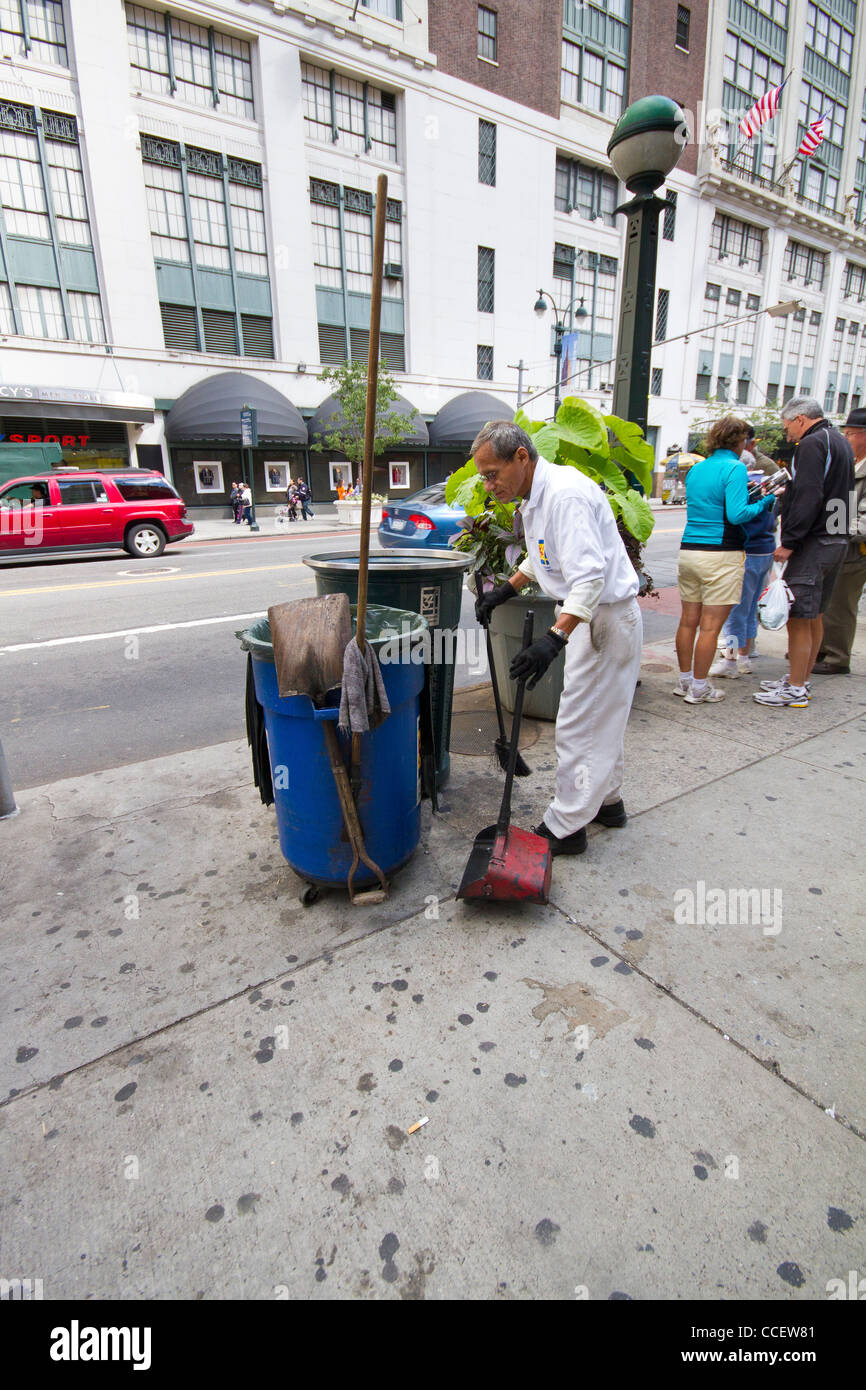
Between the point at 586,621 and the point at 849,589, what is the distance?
4.26 meters

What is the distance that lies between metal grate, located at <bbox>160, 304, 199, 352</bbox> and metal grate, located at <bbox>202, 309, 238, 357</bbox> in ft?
1.22

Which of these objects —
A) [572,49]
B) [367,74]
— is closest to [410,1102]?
[367,74]

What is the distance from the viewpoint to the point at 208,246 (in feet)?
75.4

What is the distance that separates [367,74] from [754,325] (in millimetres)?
29150

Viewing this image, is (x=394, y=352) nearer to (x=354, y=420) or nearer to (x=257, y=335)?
(x=257, y=335)

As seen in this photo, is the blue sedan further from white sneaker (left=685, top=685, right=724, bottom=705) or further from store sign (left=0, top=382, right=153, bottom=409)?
store sign (left=0, top=382, right=153, bottom=409)

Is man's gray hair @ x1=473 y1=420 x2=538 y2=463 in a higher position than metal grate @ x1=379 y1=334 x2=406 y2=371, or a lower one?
lower

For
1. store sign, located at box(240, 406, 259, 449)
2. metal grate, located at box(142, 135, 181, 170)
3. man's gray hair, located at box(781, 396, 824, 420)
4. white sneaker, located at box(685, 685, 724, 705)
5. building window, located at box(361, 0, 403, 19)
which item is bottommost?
white sneaker, located at box(685, 685, 724, 705)

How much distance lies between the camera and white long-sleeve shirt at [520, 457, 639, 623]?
2623mm

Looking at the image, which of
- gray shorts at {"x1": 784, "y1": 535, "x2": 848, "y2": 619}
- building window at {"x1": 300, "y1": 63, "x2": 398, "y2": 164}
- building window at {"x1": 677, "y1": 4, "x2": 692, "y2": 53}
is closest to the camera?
gray shorts at {"x1": 784, "y1": 535, "x2": 848, "y2": 619}

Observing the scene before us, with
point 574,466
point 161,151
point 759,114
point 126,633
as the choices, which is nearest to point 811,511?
point 574,466

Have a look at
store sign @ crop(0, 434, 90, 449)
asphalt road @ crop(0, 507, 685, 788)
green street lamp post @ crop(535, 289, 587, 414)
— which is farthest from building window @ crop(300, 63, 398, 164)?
asphalt road @ crop(0, 507, 685, 788)

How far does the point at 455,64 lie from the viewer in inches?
1094

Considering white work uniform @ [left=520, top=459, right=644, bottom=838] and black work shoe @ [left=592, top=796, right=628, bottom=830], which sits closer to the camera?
white work uniform @ [left=520, top=459, right=644, bottom=838]
